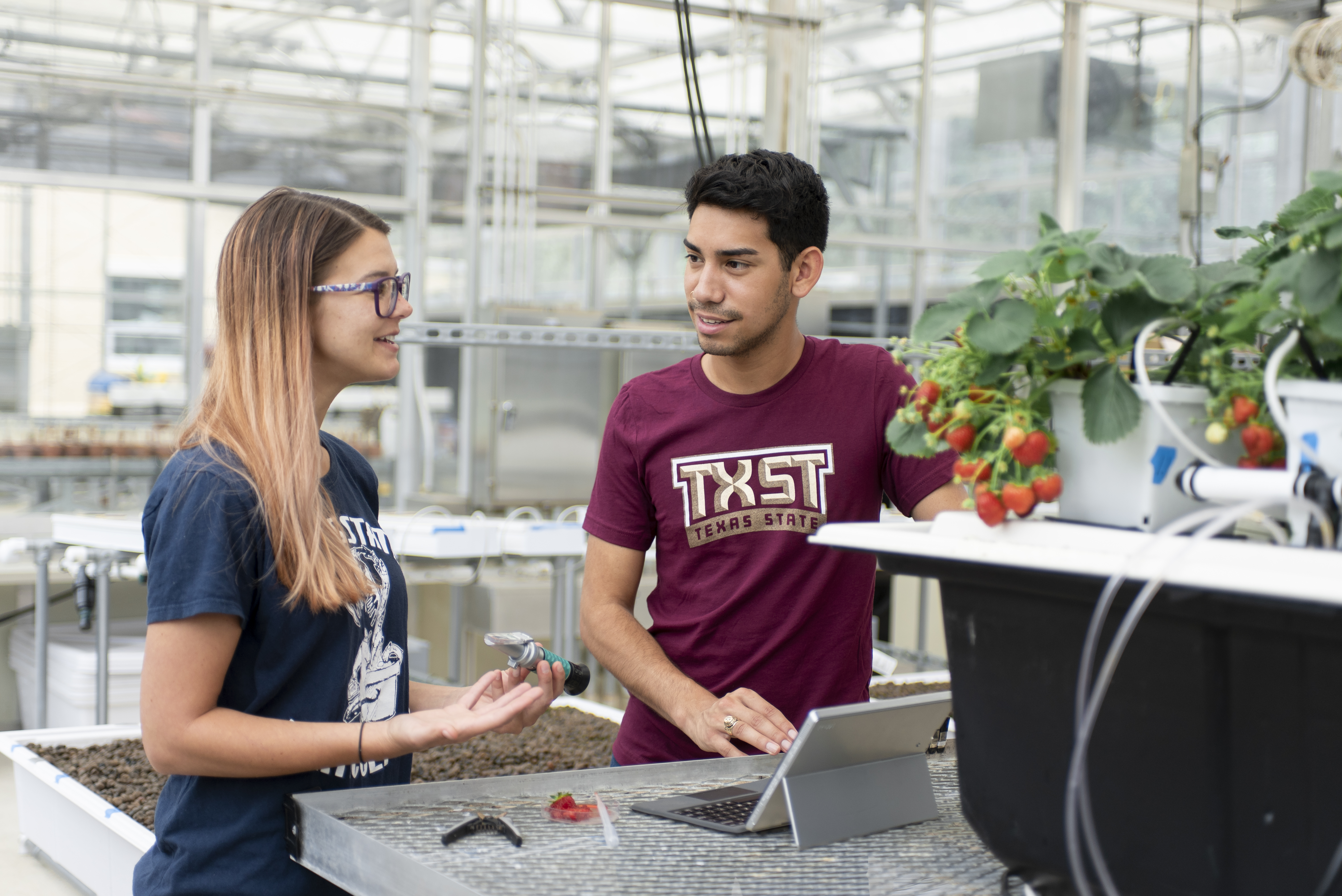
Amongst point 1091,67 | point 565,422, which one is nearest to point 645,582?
point 565,422

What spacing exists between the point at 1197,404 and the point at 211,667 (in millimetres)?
783

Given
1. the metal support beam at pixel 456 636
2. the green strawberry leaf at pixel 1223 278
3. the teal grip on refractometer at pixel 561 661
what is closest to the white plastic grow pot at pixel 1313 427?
the green strawberry leaf at pixel 1223 278

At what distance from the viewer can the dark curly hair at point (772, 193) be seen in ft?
4.94

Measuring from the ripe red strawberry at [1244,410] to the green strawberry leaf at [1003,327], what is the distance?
0.13m

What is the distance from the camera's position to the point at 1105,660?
77 cm

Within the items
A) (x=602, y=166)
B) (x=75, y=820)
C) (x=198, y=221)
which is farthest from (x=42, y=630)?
(x=602, y=166)

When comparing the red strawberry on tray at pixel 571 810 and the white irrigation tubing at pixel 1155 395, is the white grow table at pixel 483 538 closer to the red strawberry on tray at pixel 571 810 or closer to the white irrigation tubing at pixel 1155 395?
the red strawberry on tray at pixel 571 810

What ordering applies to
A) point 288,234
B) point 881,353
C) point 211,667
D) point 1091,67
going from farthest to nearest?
point 1091,67 < point 881,353 < point 288,234 < point 211,667

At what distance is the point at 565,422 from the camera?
5504 mm

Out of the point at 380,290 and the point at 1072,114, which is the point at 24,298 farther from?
the point at 1072,114

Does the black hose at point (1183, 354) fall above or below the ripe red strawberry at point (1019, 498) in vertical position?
above

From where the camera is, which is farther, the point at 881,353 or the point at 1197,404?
the point at 881,353

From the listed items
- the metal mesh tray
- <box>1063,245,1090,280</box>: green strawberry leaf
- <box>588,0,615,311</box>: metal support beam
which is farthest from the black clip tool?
<box>588,0,615,311</box>: metal support beam

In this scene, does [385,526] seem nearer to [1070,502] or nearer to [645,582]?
[645,582]
